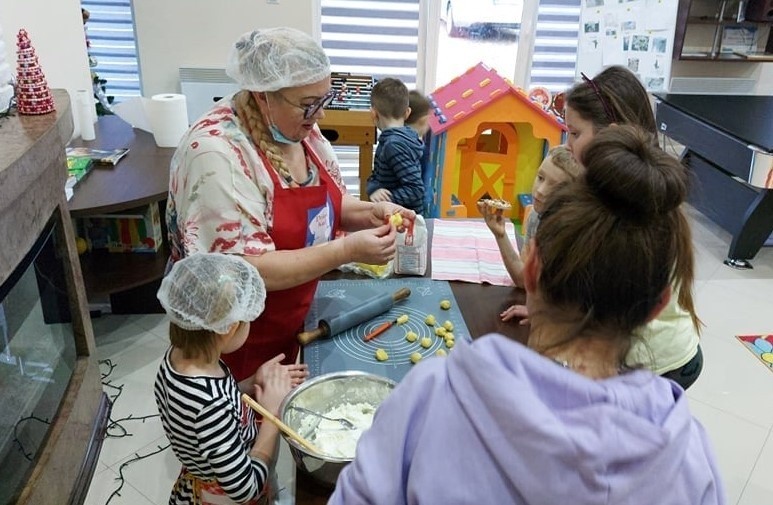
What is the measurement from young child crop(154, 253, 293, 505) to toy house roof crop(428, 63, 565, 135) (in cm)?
165

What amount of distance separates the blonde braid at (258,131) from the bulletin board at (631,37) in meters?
3.48

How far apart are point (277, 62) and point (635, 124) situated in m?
0.87

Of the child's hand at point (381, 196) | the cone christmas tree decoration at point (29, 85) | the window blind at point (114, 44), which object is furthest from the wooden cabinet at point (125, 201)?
the window blind at point (114, 44)

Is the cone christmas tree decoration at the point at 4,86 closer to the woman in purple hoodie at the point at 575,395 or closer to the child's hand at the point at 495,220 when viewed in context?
the child's hand at the point at 495,220

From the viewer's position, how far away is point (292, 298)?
1563 millimetres

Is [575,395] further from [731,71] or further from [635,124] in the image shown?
[731,71]

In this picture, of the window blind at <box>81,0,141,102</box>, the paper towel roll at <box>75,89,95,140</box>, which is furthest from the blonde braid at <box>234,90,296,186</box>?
the window blind at <box>81,0,141,102</box>

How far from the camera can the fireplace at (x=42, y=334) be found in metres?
1.47

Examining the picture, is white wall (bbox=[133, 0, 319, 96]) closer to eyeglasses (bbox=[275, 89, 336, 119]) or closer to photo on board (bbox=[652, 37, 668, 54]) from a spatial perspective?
photo on board (bbox=[652, 37, 668, 54])

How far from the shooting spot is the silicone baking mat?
138 centimetres

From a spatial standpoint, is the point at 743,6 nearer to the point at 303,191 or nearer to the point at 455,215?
the point at 455,215

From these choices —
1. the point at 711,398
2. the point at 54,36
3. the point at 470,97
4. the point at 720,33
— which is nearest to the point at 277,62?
the point at 470,97

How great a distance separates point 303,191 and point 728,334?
245 centimetres

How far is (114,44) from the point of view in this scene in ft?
16.0
